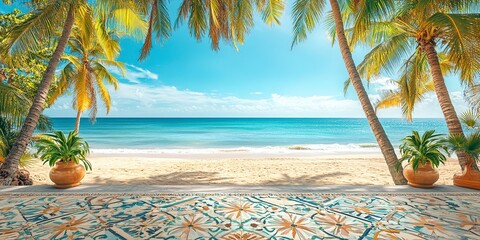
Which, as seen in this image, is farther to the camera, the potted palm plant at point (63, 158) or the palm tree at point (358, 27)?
the palm tree at point (358, 27)

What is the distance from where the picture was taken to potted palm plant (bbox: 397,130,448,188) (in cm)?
336

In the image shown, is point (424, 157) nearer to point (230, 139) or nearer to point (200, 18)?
point (200, 18)

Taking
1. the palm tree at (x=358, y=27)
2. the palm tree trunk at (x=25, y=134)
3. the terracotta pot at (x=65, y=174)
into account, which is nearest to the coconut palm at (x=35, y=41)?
the palm tree trunk at (x=25, y=134)

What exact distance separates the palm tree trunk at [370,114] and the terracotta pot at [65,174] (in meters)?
5.17

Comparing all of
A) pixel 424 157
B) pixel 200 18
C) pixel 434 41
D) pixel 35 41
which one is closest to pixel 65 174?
pixel 35 41

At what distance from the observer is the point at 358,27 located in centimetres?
430

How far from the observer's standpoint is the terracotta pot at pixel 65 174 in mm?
3336

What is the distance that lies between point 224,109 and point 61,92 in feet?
122

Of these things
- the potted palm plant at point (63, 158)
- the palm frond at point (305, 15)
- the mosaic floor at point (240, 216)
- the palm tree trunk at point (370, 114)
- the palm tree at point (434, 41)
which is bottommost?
the mosaic floor at point (240, 216)

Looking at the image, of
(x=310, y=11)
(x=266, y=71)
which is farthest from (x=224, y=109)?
(x=310, y=11)

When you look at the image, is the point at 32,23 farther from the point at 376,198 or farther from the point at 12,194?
the point at 376,198

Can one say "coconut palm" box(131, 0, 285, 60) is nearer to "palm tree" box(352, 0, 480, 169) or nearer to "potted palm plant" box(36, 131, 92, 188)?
"potted palm plant" box(36, 131, 92, 188)

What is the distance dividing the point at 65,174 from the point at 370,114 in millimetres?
5317

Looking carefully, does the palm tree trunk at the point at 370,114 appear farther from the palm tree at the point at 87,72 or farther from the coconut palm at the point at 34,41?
the palm tree at the point at 87,72
